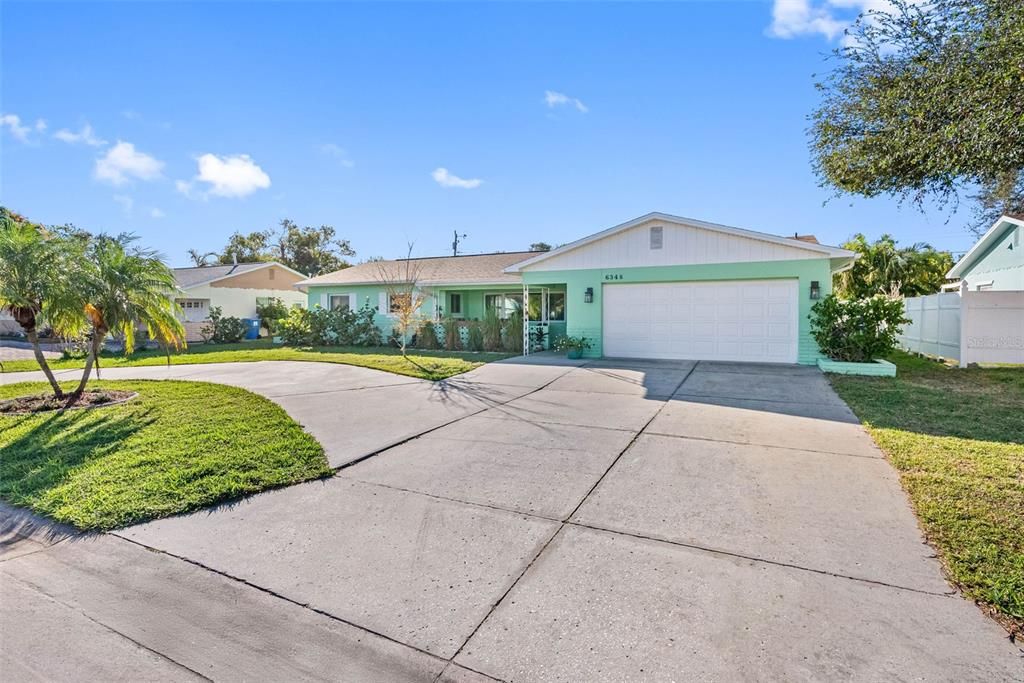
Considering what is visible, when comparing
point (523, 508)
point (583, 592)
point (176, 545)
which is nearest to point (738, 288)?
point (523, 508)

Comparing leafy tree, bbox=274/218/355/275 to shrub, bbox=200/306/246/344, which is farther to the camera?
leafy tree, bbox=274/218/355/275

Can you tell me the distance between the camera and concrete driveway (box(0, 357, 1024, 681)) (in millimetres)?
2223

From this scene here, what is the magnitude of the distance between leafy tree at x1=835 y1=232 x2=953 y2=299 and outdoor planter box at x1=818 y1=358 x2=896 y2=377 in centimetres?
1211

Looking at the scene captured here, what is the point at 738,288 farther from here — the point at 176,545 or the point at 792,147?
the point at 176,545

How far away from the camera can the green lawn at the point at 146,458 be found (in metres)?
3.95

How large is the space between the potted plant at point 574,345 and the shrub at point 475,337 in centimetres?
311

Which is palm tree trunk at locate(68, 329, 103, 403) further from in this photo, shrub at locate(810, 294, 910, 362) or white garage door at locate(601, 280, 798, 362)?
shrub at locate(810, 294, 910, 362)

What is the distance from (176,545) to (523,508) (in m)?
2.54

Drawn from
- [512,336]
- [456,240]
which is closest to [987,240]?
[512,336]

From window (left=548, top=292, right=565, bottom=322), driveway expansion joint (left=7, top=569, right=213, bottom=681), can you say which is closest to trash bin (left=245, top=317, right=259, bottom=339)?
window (left=548, top=292, right=565, bottom=322)

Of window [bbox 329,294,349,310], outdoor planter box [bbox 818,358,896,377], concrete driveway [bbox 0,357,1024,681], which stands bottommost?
concrete driveway [bbox 0,357,1024,681]

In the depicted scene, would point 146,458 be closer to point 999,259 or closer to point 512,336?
point 512,336

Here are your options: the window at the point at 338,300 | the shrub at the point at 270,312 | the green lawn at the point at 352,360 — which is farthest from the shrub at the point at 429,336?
the shrub at the point at 270,312

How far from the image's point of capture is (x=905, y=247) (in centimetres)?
2188
